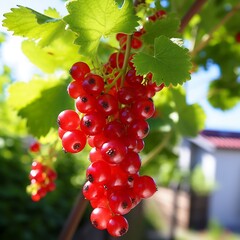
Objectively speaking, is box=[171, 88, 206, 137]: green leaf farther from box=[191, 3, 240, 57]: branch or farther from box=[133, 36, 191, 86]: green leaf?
box=[133, 36, 191, 86]: green leaf

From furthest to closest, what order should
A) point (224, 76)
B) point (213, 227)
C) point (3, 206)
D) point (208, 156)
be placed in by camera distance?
1. point (208, 156)
2. point (213, 227)
3. point (3, 206)
4. point (224, 76)

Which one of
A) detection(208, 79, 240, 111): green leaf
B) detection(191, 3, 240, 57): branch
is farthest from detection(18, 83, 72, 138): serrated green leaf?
detection(208, 79, 240, 111): green leaf

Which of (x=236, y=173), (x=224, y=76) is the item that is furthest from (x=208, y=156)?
(x=224, y=76)

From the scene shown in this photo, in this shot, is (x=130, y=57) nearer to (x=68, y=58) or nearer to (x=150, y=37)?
(x=150, y=37)

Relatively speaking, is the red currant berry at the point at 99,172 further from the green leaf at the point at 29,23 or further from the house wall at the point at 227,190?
the house wall at the point at 227,190

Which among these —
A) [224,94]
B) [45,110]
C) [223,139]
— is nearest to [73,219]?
[45,110]
